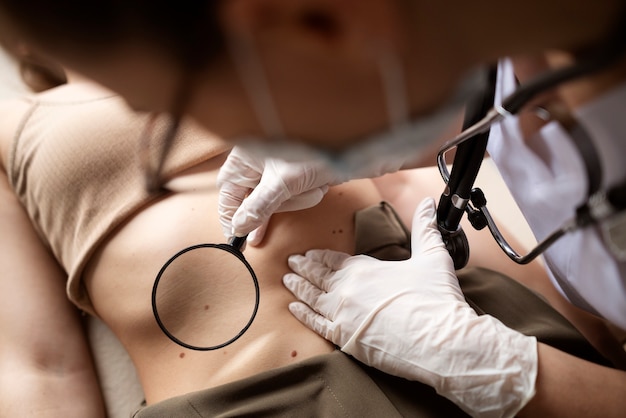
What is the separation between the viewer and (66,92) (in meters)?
1.23

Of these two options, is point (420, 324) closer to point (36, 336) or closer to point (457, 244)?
point (457, 244)

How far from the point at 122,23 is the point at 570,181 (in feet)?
1.90

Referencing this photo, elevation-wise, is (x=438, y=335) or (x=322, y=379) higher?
(x=438, y=335)

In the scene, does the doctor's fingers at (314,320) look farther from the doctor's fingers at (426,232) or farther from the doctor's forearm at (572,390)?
the doctor's forearm at (572,390)

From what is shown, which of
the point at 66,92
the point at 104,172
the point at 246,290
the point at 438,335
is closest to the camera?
the point at 438,335

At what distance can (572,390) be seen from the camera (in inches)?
33.4

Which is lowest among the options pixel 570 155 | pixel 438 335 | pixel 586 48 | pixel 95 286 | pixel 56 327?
pixel 56 327

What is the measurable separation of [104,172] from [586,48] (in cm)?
102

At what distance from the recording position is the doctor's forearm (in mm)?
838

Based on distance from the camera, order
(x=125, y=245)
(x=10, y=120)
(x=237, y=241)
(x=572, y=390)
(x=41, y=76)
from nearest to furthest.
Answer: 1. (x=572, y=390)
2. (x=237, y=241)
3. (x=125, y=245)
4. (x=10, y=120)
5. (x=41, y=76)

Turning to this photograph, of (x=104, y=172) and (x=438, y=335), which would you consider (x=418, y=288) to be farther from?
(x=104, y=172)

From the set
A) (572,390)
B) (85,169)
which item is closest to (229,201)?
(85,169)

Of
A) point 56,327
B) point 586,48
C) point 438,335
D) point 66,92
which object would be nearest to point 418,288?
point 438,335

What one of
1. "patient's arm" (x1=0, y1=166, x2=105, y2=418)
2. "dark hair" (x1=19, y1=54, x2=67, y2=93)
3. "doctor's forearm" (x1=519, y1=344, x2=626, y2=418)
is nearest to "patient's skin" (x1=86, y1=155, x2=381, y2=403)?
"patient's arm" (x1=0, y1=166, x2=105, y2=418)
